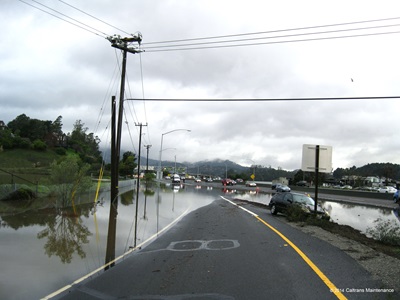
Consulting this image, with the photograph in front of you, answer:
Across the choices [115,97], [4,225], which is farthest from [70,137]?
[4,225]

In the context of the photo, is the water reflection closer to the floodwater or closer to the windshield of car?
the floodwater

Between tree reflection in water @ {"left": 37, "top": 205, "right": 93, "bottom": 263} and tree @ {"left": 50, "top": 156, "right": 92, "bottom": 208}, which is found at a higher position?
tree @ {"left": 50, "top": 156, "right": 92, "bottom": 208}

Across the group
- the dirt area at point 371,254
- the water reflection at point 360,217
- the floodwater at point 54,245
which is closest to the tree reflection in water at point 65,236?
the floodwater at point 54,245

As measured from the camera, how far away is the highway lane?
6.02 m

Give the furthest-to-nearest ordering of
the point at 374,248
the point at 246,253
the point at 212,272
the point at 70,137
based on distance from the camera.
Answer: the point at 70,137 → the point at 374,248 → the point at 246,253 → the point at 212,272

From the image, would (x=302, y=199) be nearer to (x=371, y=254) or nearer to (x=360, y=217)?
(x=360, y=217)

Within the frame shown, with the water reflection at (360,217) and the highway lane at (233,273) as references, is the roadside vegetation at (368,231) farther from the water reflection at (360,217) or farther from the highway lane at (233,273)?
the water reflection at (360,217)

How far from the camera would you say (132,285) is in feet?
21.6

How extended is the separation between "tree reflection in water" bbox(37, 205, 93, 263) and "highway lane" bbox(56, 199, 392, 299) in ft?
6.11

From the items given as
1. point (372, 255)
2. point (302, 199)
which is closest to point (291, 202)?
point (302, 199)

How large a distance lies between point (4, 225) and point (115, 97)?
40.3 ft

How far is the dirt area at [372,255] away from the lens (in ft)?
22.4

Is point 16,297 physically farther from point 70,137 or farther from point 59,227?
point 70,137

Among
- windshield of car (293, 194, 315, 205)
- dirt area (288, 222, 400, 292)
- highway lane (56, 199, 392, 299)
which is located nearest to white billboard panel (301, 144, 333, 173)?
windshield of car (293, 194, 315, 205)
